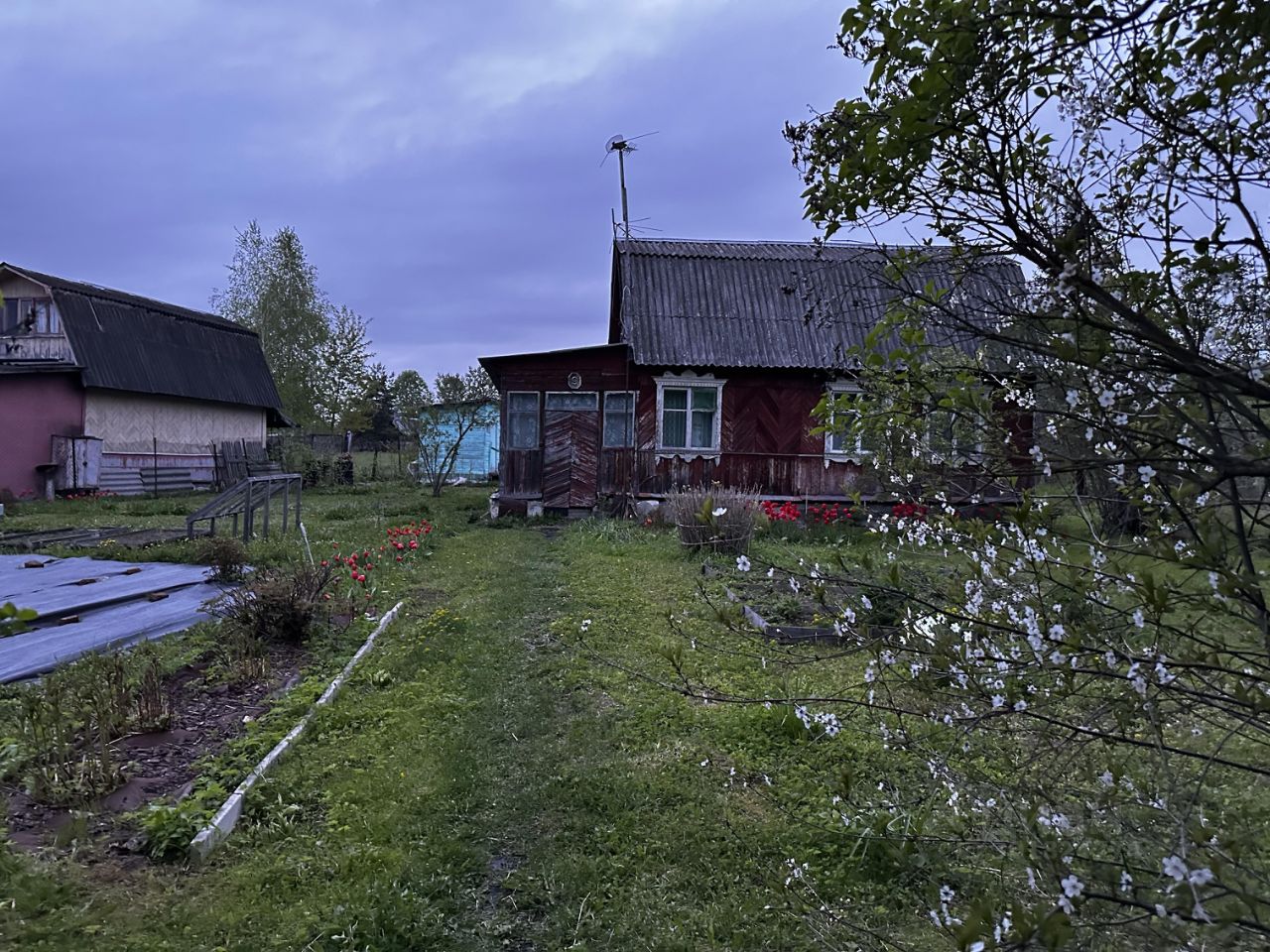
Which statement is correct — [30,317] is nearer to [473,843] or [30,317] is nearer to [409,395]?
[409,395]

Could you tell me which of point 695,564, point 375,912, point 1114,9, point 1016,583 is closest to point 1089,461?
point 1016,583

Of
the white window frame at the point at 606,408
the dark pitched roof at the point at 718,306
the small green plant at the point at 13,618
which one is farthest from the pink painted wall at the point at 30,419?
the small green plant at the point at 13,618

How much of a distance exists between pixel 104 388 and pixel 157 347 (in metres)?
3.17

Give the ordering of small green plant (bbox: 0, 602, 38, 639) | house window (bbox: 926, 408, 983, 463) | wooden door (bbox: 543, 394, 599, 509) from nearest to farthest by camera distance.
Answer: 1. small green plant (bbox: 0, 602, 38, 639)
2. house window (bbox: 926, 408, 983, 463)
3. wooden door (bbox: 543, 394, 599, 509)

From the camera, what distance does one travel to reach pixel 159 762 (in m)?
4.35

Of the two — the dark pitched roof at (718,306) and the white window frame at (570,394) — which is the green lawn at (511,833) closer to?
the white window frame at (570,394)

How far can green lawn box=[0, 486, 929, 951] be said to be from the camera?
9.87ft

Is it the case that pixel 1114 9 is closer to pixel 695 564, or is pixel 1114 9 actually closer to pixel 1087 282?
pixel 1087 282

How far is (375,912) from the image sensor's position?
3041 mm

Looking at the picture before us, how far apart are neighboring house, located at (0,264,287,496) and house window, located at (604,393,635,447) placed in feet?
45.5

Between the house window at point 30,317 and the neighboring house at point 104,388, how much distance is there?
26mm

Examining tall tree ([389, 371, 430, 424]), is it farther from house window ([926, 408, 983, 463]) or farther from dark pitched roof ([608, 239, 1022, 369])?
house window ([926, 408, 983, 463])

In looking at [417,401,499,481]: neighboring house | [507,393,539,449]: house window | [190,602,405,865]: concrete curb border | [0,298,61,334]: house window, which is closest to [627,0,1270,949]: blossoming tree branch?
[190,602,405,865]: concrete curb border

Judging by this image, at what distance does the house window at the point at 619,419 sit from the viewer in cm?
1641
